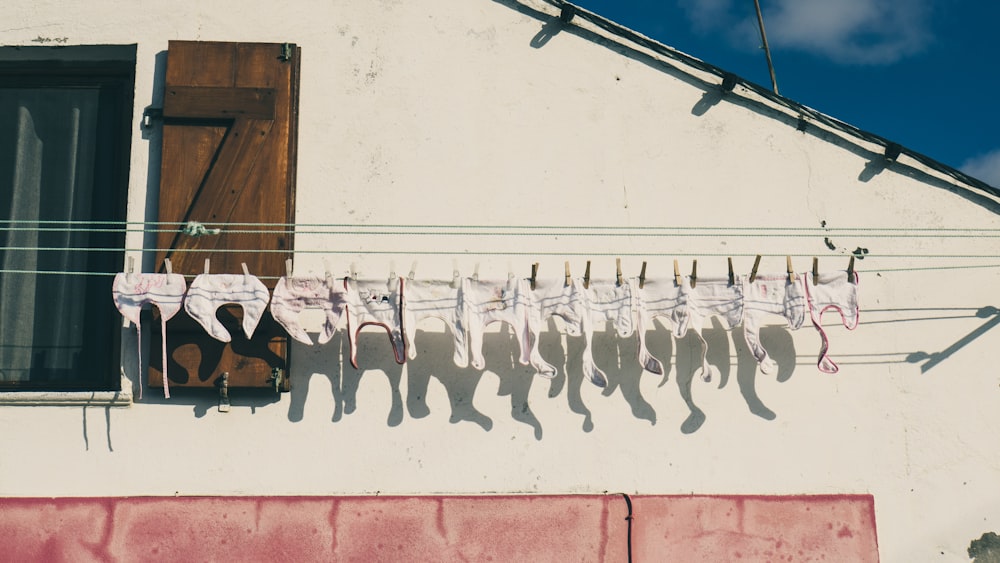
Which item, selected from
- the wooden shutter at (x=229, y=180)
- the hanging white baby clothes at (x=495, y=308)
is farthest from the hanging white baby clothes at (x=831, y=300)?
the wooden shutter at (x=229, y=180)

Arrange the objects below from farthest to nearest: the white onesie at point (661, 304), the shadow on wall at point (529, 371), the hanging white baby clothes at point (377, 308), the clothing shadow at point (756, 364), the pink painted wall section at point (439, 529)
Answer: the clothing shadow at point (756, 364), the shadow on wall at point (529, 371), the white onesie at point (661, 304), the hanging white baby clothes at point (377, 308), the pink painted wall section at point (439, 529)

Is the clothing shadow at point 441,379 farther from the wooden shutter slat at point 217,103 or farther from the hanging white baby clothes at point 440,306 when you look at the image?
the wooden shutter slat at point 217,103

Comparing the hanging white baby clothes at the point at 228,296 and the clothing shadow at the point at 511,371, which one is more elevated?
the hanging white baby clothes at the point at 228,296

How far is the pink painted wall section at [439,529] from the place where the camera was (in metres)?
4.75

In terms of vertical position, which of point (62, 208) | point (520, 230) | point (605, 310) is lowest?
point (605, 310)

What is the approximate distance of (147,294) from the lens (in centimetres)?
482

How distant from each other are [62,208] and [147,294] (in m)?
1.01

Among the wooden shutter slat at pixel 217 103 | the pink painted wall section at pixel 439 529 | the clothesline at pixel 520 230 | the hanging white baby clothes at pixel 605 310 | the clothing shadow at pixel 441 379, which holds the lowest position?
the pink painted wall section at pixel 439 529

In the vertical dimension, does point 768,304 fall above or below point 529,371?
above

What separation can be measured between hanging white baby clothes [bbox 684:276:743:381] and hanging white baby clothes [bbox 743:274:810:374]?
0.05 meters

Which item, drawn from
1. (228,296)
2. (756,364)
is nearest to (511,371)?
(756,364)

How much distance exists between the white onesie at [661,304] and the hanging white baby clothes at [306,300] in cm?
149

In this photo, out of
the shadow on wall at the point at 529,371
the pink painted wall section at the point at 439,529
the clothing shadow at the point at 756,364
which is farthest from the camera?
the clothing shadow at the point at 756,364

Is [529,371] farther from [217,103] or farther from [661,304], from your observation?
[217,103]
